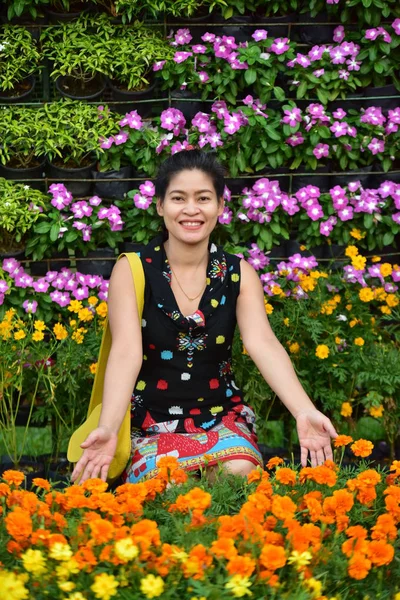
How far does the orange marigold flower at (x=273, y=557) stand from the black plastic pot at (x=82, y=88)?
8.45ft

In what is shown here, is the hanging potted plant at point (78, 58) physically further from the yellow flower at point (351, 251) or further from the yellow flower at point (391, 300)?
the yellow flower at point (391, 300)

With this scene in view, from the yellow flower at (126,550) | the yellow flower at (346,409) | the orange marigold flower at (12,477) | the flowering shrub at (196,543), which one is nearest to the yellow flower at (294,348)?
the yellow flower at (346,409)

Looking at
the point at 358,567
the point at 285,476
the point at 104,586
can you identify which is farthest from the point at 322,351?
the point at 104,586

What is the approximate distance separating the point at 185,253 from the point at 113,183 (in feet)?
3.82

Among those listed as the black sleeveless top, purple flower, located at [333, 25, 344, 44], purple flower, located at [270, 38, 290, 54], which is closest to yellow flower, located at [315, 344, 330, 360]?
the black sleeveless top

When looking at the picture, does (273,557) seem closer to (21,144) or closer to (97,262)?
(97,262)

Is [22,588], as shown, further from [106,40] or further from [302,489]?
[106,40]

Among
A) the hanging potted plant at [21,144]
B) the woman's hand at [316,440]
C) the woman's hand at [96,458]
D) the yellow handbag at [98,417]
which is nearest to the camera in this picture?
the woman's hand at [96,458]

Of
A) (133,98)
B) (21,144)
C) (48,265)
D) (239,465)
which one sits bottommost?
(239,465)

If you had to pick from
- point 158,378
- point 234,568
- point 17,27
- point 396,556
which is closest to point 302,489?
point 396,556

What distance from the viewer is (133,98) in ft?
12.6

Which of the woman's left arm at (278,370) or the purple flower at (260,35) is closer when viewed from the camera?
the woman's left arm at (278,370)

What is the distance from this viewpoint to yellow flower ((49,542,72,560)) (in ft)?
5.47

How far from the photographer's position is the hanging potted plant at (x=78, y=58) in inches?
147
